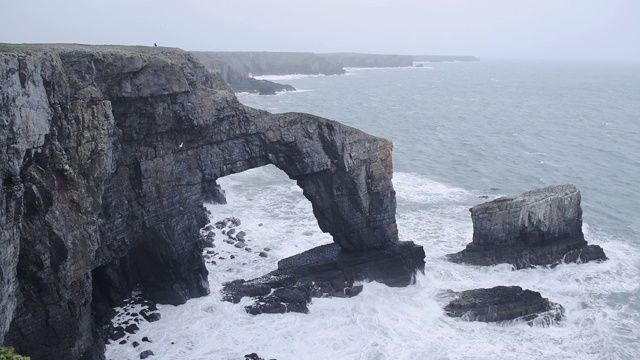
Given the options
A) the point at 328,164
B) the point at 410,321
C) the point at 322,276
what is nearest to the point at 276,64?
the point at 328,164

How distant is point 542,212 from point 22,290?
1133 inches

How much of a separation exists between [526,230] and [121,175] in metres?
24.2

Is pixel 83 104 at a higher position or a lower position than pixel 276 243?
higher

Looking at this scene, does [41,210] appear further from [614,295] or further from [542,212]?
[614,295]

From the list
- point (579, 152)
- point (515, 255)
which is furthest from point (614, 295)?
point (579, 152)

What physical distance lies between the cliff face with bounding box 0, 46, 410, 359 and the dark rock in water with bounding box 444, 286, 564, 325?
5.86 meters

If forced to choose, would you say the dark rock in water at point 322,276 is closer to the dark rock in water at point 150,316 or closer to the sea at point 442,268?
the sea at point 442,268

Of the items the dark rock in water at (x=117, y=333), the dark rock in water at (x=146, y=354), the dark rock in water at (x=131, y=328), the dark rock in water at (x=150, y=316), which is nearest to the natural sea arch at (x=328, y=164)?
the dark rock in water at (x=150, y=316)

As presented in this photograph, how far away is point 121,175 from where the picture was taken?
90.1 ft

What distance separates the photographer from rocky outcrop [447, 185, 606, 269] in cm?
3509

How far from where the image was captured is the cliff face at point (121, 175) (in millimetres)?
19453

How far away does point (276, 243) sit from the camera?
37.8 metres

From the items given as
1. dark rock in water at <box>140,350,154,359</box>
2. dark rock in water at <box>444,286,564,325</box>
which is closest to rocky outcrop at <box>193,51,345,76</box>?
dark rock in water at <box>444,286,564,325</box>

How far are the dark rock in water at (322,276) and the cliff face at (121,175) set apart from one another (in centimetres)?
99
